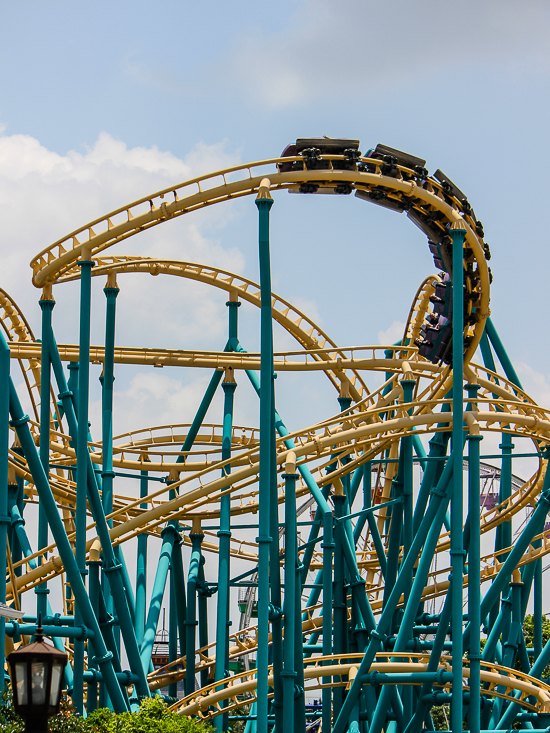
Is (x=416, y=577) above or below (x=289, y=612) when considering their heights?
above

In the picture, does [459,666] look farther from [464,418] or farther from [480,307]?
[480,307]

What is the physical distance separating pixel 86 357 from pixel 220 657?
4.05 meters

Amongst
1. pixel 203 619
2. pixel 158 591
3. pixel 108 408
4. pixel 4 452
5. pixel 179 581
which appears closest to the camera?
pixel 4 452

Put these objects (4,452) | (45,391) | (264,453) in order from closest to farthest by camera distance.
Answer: (4,452), (264,453), (45,391)

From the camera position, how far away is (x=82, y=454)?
462 inches

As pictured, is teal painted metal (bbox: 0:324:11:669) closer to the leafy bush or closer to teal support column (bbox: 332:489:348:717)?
the leafy bush

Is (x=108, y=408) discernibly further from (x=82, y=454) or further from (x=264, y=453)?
(x=264, y=453)

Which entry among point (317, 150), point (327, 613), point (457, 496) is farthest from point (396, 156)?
point (327, 613)

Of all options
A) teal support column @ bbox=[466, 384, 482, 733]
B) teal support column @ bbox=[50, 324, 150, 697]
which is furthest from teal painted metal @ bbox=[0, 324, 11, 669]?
teal support column @ bbox=[466, 384, 482, 733]

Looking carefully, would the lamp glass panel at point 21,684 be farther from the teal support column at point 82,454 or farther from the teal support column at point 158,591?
the teal support column at point 158,591

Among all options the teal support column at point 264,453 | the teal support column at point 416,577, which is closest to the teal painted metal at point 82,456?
the teal support column at point 264,453

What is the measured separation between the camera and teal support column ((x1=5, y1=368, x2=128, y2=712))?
1031cm

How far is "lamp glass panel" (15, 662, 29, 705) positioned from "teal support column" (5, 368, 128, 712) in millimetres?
4734

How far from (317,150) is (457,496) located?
14.6ft
